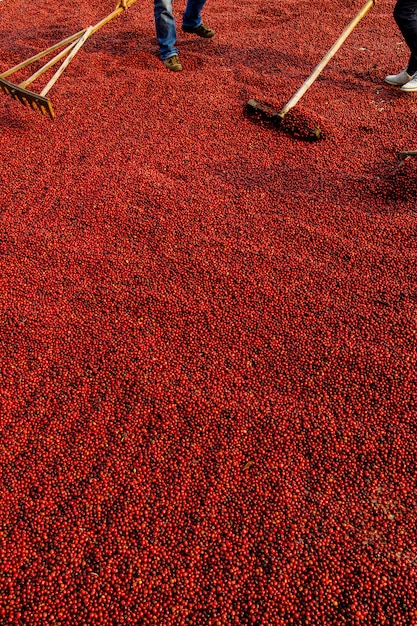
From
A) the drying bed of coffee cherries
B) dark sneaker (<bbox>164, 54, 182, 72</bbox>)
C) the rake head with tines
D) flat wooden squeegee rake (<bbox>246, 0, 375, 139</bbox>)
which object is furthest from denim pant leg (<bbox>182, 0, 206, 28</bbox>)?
the rake head with tines

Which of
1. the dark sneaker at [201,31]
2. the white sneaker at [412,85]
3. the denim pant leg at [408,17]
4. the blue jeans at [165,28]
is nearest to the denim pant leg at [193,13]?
the dark sneaker at [201,31]

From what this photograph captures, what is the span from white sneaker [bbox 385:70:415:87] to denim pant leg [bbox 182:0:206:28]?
2.50 meters

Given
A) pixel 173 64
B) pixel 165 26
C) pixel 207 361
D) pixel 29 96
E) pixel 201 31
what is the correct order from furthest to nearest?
1. pixel 201 31
2. pixel 173 64
3. pixel 165 26
4. pixel 29 96
5. pixel 207 361

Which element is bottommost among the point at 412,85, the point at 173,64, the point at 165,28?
the point at 412,85

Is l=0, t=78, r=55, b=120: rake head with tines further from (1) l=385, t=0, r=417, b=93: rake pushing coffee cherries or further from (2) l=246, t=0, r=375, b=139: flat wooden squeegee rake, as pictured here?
(1) l=385, t=0, r=417, b=93: rake pushing coffee cherries

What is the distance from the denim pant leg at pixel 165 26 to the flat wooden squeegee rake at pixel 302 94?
1456 millimetres

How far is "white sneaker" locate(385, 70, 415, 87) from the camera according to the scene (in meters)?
4.80

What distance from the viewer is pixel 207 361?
2.64m

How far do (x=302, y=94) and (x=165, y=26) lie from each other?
188cm

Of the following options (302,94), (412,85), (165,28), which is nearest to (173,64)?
(165,28)

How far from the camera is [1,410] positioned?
2.42m

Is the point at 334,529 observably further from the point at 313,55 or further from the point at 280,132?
the point at 313,55

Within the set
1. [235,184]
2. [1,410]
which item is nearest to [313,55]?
[235,184]

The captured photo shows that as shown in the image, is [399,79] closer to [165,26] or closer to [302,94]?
[302,94]
